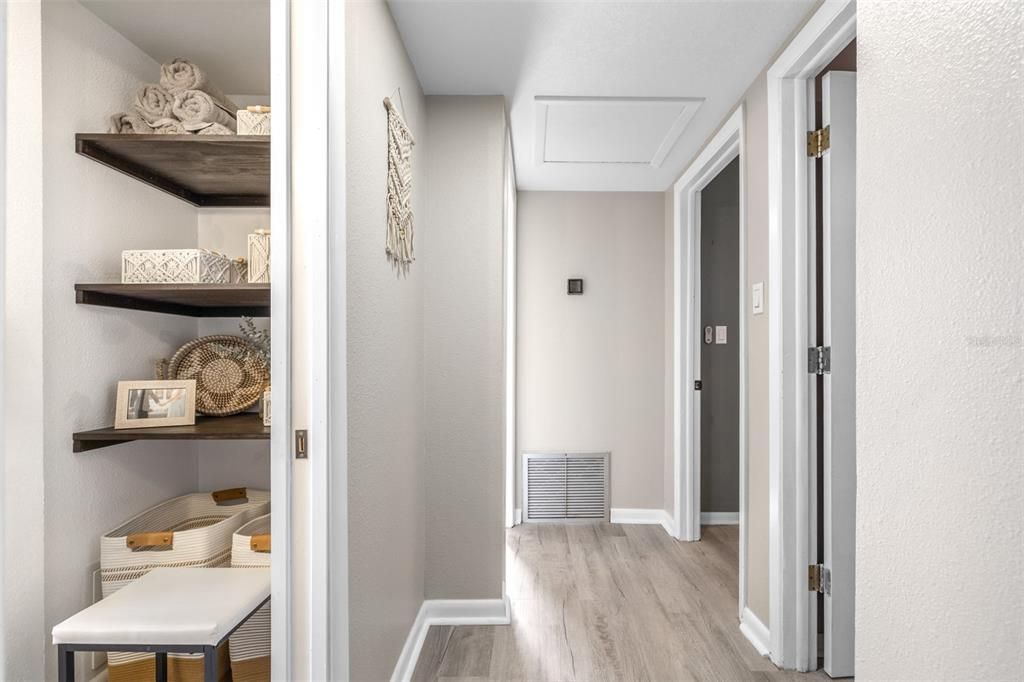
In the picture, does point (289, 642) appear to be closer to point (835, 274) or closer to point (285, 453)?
point (285, 453)

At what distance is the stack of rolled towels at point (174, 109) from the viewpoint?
174cm

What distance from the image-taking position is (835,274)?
207 centimetres

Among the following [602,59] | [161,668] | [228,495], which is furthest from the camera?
[602,59]

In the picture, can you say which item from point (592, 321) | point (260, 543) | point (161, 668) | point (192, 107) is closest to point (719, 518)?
point (592, 321)

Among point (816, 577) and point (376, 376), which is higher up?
point (376, 376)

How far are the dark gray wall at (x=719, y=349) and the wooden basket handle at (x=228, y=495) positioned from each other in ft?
10.0

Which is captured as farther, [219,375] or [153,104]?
[219,375]

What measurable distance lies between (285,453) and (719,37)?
2.00 meters

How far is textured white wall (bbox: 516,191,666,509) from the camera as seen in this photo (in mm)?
4137

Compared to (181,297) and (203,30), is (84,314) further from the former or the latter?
(203,30)

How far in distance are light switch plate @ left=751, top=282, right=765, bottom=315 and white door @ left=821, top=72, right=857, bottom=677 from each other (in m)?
0.26

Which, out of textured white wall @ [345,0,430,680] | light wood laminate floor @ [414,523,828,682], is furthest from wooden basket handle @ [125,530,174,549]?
light wood laminate floor @ [414,523,828,682]

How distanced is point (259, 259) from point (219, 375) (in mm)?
501

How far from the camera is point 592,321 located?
4.15 m
